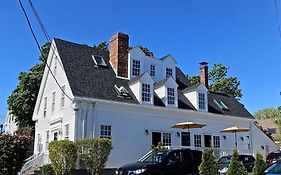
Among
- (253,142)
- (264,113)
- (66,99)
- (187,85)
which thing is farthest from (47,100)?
(264,113)

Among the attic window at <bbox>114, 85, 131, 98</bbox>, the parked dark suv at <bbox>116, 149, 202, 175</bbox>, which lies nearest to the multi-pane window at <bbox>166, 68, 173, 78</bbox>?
the attic window at <bbox>114, 85, 131, 98</bbox>

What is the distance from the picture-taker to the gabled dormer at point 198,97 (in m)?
26.5

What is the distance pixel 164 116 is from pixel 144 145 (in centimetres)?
263

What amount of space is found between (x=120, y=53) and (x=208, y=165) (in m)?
12.7

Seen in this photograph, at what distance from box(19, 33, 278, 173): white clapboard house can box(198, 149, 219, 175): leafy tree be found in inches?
317

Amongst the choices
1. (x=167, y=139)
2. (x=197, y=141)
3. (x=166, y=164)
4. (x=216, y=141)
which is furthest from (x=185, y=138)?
(x=166, y=164)

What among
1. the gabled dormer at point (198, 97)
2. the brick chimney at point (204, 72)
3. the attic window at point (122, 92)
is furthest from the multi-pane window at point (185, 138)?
the brick chimney at point (204, 72)

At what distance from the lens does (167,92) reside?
984 inches

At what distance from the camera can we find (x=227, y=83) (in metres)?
46.7

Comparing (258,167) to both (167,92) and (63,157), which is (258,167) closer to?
(63,157)

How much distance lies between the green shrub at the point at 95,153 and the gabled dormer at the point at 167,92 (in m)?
7.35

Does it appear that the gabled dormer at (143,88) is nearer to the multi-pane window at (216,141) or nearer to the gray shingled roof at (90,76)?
the gray shingled roof at (90,76)

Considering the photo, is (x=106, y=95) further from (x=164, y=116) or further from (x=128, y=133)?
(x=164, y=116)

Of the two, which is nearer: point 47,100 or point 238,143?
point 47,100
